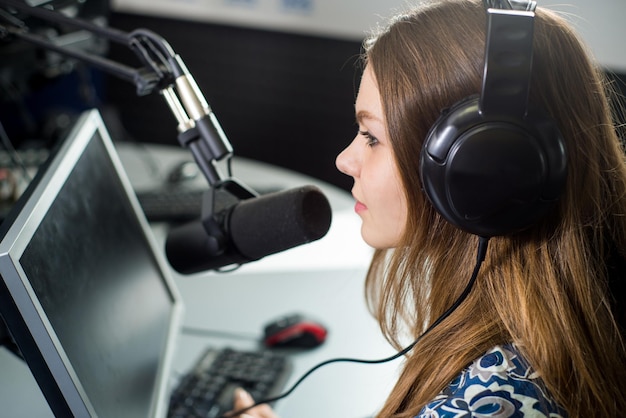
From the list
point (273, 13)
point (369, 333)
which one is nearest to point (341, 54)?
point (273, 13)

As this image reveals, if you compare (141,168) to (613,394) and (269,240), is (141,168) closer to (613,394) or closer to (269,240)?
(269,240)

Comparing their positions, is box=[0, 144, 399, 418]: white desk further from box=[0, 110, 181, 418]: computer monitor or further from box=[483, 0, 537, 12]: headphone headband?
box=[483, 0, 537, 12]: headphone headband

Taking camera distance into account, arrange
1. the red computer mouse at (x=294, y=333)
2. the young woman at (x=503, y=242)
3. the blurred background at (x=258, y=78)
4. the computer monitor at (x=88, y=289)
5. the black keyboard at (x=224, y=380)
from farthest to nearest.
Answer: the blurred background at (x=258, y=78) → the red computer mouse at (x=294, y=333) → the black keyboard at (x=224, y=380) → the young woman at (x=503, y=242) → the computer monitor at (x=88, y=289)

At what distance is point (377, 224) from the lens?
88cm

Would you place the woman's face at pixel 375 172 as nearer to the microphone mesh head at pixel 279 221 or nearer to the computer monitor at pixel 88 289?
the microphone mesh head at pixel 279 221

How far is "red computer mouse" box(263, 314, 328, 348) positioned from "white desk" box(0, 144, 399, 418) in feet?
0.06

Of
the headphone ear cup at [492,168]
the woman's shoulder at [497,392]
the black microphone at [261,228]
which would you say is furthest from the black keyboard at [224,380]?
the headphone ear cup at [492,168]

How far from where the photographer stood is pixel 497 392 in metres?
0.74

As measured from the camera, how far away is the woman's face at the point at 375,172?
2.74ft

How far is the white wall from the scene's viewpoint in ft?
8.11

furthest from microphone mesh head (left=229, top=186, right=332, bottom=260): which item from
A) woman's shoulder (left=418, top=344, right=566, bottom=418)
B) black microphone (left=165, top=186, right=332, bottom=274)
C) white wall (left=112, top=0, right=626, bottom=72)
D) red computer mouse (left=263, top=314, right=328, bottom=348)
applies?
white wall (left=112, top=0, right=626, bottom=72)

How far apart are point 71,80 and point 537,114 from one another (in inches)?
94.9

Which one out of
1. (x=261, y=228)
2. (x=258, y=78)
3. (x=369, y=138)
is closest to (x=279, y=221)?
(x=261, y=228)

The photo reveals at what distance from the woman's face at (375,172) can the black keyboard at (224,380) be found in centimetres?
29
